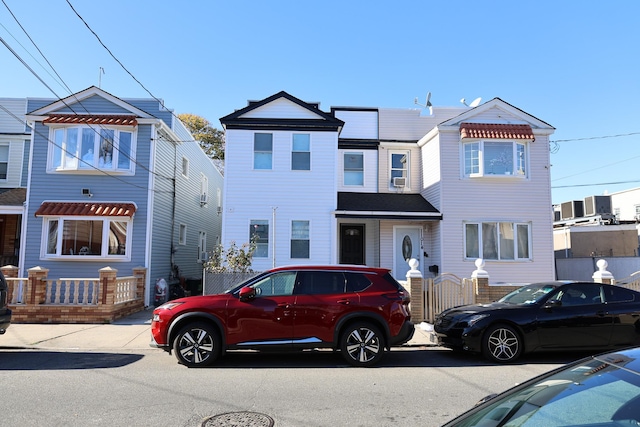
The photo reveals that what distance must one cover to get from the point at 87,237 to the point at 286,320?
35.0ft

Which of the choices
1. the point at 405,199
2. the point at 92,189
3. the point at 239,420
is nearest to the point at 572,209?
the point at 405,199

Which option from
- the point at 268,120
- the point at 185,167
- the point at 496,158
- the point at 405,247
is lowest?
the point at 405,247

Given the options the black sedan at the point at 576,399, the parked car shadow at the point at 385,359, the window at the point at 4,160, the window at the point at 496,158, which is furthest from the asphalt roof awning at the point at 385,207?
the window at the point at 4,160

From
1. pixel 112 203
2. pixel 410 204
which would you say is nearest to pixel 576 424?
pixel 410 204

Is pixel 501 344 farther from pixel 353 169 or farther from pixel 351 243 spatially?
pixel 353 169

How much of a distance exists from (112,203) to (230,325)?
32.4 ft

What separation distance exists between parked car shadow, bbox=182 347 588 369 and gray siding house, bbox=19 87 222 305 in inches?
331

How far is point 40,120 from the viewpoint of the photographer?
14586 mm

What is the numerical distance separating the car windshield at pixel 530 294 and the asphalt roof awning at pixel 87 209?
39.2 feet

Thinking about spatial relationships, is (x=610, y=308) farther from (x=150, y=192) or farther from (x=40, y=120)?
(x=40, y=120)

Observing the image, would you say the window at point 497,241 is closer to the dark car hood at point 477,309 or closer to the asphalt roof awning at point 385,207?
the asphalt roof awning at point 385,207

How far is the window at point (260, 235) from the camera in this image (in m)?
14.5

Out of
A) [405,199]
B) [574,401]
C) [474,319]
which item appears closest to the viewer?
[574,401]

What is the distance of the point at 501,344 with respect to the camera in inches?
290
